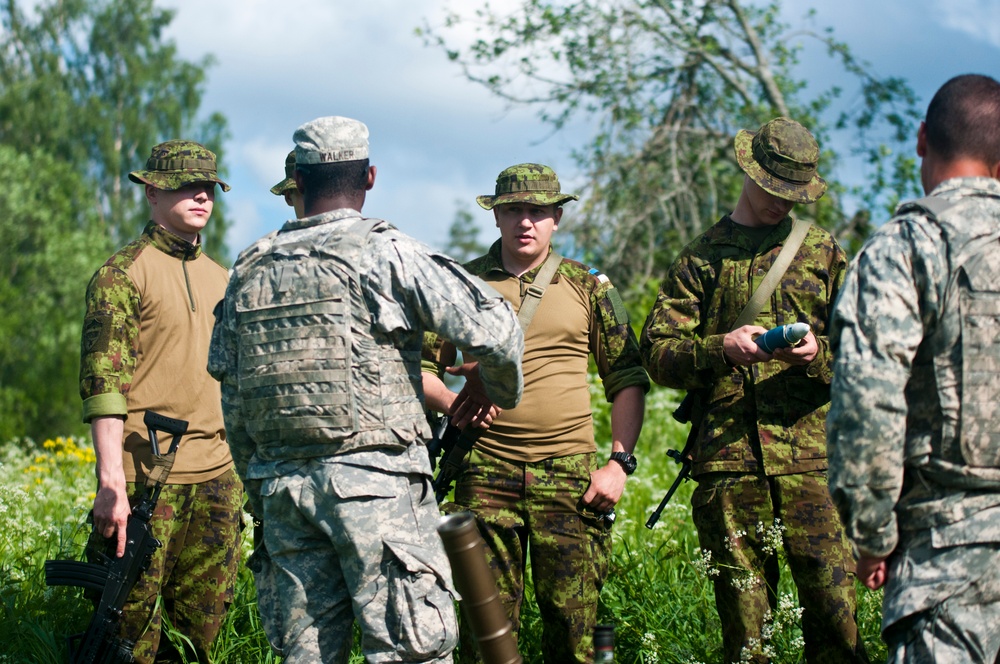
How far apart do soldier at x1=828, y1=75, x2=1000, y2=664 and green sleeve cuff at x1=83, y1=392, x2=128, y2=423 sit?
2862 millimetres

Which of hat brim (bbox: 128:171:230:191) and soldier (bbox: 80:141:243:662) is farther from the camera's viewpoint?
hat brim (bbox: 128:171:230:191)

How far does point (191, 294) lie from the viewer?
16.3ft

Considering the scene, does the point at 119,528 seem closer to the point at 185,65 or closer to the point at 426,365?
the point at 426,365

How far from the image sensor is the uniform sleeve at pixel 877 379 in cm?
286

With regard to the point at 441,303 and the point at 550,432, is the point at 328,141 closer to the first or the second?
the point at 441,303

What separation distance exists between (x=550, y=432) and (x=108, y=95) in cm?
3339

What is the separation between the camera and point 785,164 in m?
4.38

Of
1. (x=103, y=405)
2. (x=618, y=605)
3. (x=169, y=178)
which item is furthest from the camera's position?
(x=618, y=605)

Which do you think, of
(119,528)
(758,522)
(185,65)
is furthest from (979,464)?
(185,65)

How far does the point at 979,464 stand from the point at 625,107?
10916 mm

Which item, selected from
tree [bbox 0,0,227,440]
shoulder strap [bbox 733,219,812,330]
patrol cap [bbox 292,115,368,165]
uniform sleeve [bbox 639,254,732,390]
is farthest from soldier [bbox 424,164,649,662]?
tree [bbox 0,0,227,440]

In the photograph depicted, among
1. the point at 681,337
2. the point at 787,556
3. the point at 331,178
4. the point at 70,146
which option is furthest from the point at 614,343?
the point at 70,146

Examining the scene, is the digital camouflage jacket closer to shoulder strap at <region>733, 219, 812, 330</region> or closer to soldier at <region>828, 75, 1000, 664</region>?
shoulder strap at <region>733, 219, 812, 330</region>

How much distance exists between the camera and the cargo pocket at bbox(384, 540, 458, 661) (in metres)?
3.32
